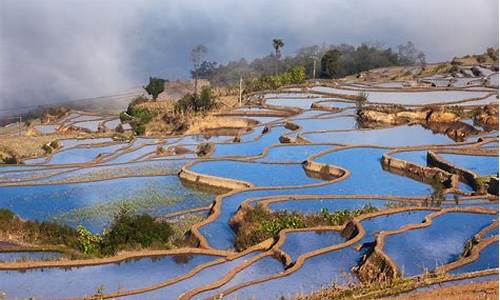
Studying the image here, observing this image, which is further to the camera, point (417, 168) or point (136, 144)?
point (136, 144)

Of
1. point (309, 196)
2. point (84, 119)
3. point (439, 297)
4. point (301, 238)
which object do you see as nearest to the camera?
point (439, 297)

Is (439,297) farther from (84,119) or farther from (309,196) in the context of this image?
(84,119)

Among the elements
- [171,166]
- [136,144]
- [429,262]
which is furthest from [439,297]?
[136,144]

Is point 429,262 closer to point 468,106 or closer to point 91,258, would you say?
point 91,258

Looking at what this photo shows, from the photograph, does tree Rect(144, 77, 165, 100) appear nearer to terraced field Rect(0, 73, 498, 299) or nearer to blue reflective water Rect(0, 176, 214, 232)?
terraced field Rect(0, 73, 498, 299)

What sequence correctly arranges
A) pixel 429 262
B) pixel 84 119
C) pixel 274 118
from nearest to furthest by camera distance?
pixel 429 262 < pixel 274 118 < pixel 84 119

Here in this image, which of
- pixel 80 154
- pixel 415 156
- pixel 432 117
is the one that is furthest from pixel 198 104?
pixel 415 156
